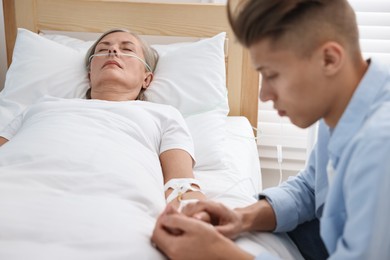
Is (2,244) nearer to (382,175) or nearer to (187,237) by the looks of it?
(187,237)

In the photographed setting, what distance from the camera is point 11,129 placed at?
5.40ft

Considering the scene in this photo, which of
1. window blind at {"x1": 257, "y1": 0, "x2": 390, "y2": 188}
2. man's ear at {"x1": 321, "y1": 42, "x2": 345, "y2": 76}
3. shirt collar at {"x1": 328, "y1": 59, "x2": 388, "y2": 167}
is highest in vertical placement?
man's ear at {"x1": 321, "y1": 42, "x2": 345, "y2": 76}

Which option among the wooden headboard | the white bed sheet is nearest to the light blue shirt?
the white bed sheet

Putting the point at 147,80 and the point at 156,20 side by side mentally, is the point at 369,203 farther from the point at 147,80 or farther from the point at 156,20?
the point at 156,20

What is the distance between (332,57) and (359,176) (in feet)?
0.71

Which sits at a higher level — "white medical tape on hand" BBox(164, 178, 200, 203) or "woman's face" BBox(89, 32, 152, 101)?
"woman's face" BBox(89, 32, 152, 101)

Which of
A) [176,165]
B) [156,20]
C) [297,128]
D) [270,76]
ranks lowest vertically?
[297,128]

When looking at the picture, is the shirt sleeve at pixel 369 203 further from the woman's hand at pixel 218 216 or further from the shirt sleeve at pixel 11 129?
the shirt sleeve at pixel 11 129

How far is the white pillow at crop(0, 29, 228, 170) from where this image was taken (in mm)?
1975

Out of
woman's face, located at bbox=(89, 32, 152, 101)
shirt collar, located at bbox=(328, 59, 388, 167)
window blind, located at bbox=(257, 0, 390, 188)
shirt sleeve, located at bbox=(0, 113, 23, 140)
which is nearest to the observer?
shirt collar, located at bbox=(328, 59, 388, 167)

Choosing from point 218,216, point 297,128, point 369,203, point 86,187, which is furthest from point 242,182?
point 297,128

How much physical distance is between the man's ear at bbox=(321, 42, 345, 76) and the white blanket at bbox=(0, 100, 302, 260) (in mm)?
445

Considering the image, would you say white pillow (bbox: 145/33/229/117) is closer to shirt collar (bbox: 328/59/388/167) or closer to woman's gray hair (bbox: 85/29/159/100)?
woman's gray hair (bbox: 85/29/159/100)

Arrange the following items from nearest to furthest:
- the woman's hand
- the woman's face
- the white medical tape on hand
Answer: the woman's hand, the white medical tape on hand, the woman's face
